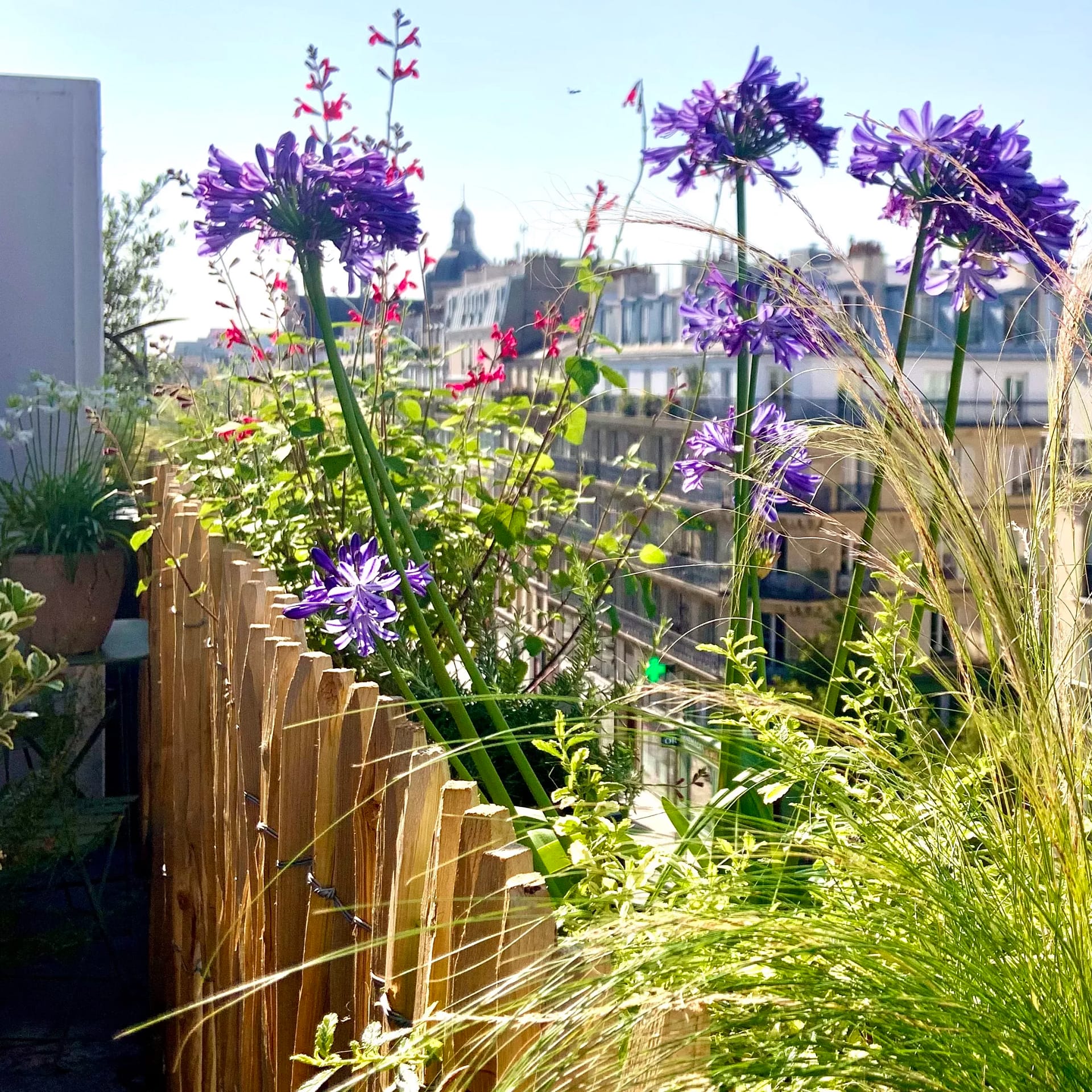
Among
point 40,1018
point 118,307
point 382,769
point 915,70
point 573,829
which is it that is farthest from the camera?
point 118,307

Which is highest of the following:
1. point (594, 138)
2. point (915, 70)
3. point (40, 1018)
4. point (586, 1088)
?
point (915, 70)

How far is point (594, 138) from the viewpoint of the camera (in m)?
1.36

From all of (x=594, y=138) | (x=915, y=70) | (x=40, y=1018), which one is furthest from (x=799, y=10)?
(x=40, y=1018)

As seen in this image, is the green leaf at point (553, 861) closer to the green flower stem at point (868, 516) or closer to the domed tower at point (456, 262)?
the green flower stem at point (868, 516)

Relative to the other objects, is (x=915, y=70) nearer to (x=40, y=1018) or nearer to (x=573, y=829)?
(x=573, y=829)

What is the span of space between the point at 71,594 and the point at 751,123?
2.45 metres

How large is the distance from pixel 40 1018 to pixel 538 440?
2.07m

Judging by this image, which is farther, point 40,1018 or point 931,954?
point 40,1018

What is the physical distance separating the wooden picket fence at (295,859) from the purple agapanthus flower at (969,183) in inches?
29.5

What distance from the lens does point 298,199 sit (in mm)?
1450

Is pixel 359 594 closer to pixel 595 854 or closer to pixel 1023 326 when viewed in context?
pixel 595 854

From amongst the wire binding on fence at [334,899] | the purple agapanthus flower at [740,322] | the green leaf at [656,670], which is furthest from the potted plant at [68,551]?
the purple agapanthus flower at [740,322]

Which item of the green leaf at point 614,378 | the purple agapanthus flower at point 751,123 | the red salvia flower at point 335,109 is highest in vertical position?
the red salvia flower at point 335,109

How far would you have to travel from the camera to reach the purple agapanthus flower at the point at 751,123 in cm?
140
